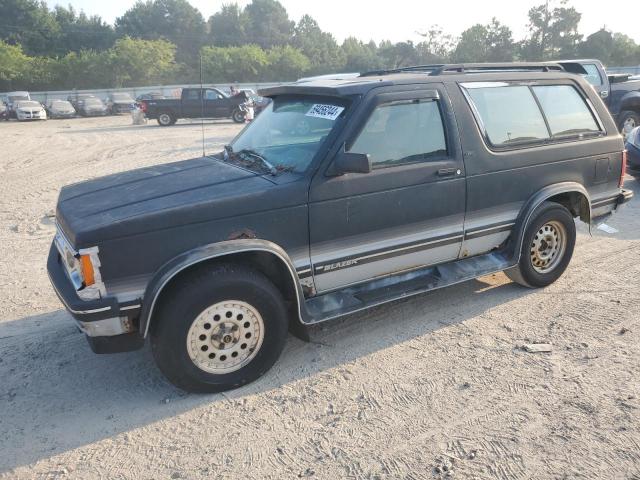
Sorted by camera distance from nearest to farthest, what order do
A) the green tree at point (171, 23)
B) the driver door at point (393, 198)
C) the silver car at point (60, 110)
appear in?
1. the driver door at point (393, 198)
2. the silver car at point (60, 110)
3. the green tree at point (171, 23)

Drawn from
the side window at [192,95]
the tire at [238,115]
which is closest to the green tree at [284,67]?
the side window at [192,95]

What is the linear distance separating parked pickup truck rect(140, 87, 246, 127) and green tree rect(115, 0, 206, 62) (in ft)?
199

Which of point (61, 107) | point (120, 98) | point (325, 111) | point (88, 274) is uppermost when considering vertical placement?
point (325, 111)

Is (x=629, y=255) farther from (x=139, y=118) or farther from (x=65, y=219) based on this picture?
(x=139, y=118)

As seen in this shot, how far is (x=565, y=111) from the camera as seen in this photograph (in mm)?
5023

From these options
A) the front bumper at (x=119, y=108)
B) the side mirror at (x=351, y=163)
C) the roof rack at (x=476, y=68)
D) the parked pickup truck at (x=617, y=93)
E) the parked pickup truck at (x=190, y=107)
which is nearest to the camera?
the side mirror at (x=351, y=163)

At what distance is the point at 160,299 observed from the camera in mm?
3348

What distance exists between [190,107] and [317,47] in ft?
203

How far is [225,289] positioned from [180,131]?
63.2 ft

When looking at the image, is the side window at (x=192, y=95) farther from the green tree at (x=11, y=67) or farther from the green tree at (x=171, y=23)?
the green tree at (x=171, y=23)

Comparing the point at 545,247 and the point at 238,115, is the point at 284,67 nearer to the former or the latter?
the point at 238,115

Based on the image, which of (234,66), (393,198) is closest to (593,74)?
(393,198)

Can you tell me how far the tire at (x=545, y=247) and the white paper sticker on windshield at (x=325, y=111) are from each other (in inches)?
80.2

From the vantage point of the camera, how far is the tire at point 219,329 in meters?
3.32
